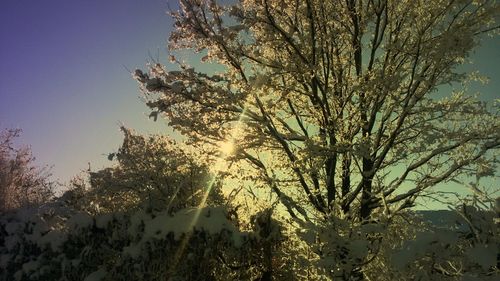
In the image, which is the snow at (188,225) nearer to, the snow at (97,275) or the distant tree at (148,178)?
the snow at (97,275)

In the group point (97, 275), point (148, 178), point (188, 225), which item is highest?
point (148, 178)


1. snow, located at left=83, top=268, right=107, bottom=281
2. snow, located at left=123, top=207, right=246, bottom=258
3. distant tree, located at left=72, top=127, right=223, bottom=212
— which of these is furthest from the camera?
distant tree, located at left=72, top=127, right=223, bottom=212

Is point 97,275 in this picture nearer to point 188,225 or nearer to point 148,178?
point 188,225

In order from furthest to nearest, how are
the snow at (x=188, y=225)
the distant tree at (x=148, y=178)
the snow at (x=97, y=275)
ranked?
the distant tree at (x=148, y=178) → the snow at (x=97, y=275) → the snow at (x=188, y=225)

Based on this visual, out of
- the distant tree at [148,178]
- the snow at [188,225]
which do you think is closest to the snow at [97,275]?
the snow at [188,225]

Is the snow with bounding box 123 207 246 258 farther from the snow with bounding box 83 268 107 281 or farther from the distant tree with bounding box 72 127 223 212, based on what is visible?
the distant tree with bounding box 72 127 223 212

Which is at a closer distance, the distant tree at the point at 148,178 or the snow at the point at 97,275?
the snow at the point at 97,275

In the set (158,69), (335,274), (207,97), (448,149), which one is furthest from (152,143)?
(335,274)

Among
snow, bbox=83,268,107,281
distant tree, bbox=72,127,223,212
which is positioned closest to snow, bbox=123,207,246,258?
snow, bbox=83,268,107,281

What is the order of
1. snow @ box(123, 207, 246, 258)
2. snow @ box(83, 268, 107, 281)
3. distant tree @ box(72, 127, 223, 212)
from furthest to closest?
distant tree @ box(72, 127, 223, 212)
snow @ box(83, 268, 107, 281)
snow @ box(123, 207, 246, 258)

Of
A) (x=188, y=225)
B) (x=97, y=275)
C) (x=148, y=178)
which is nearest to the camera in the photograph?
(x=188, y=225)

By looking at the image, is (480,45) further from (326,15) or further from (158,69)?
(158,69)

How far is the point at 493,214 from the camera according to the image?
308cm

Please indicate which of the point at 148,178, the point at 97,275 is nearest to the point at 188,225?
the point at 97,275
